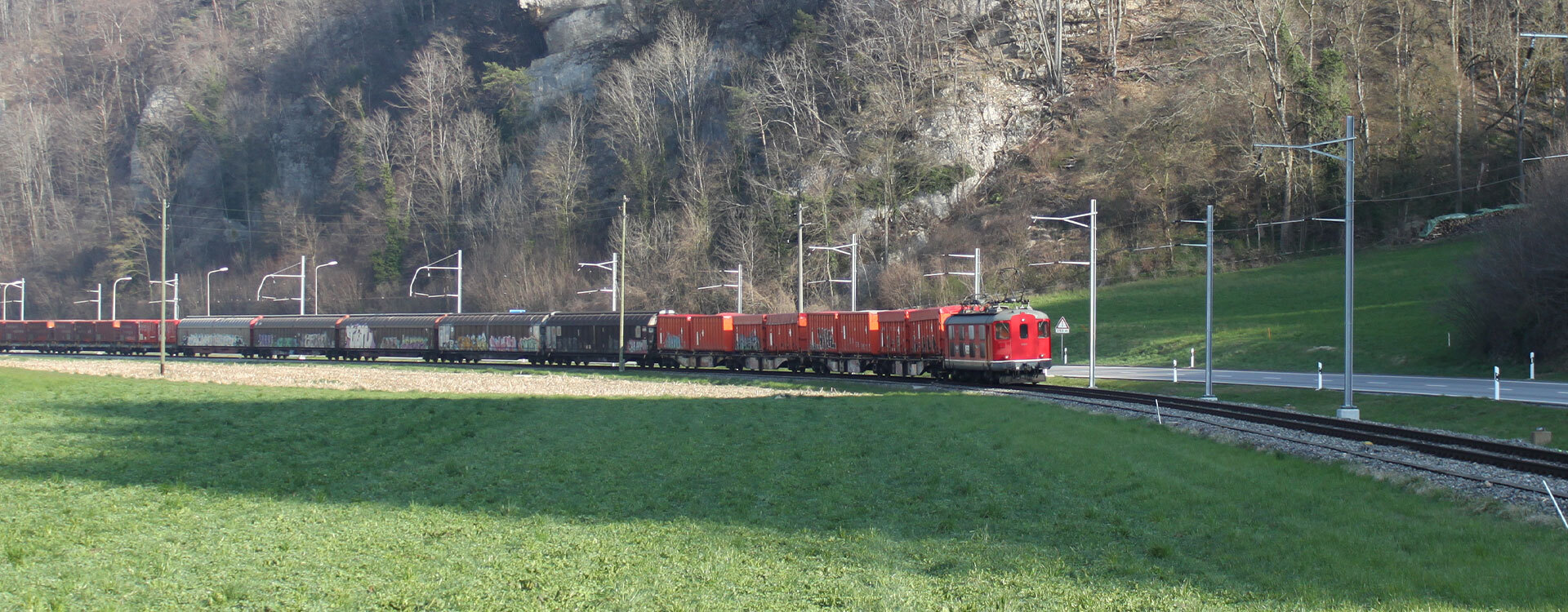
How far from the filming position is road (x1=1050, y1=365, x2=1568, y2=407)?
2889 centimetres

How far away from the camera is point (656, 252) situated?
7594 centimetres

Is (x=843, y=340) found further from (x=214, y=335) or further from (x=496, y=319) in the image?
(x=214, y=335)

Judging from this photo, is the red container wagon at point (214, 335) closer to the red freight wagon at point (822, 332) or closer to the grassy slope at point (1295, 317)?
the red freight wagon at point (822, 332)

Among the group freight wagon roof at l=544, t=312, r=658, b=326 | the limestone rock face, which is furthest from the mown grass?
the limestone rock face

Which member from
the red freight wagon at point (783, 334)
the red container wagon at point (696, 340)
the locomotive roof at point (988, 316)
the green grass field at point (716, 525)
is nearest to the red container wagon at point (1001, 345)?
the locomotive roof at point (988, 316)

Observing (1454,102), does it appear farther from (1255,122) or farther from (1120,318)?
(1120,318)

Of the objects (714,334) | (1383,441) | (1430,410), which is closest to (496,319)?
(714,334)

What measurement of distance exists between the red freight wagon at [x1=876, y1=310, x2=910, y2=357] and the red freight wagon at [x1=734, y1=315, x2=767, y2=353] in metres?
7.21

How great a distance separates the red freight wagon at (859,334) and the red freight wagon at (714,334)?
7109mm

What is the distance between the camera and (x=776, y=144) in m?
78.2

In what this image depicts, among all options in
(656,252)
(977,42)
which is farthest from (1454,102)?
(656,252)

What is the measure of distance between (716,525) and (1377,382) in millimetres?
31900

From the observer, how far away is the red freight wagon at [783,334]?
45.3 m

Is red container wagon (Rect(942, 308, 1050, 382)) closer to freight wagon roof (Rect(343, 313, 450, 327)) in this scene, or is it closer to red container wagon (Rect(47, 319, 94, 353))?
freight wagon roof (Rect(343, 313, 450, 327))
